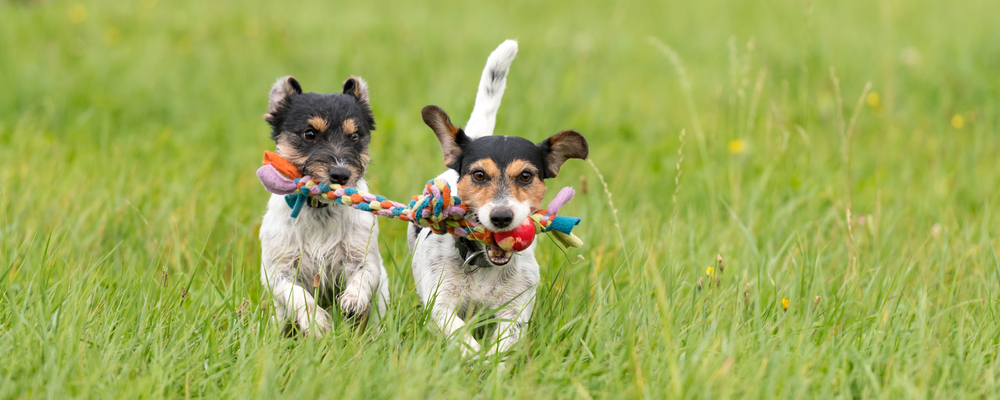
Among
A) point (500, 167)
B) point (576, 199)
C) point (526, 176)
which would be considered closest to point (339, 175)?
point (500, 167)

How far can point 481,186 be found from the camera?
10.7 feet

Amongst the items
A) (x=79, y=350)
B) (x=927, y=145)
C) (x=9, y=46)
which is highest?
(x=9, y=46)

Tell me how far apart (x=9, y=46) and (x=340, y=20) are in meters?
4.20

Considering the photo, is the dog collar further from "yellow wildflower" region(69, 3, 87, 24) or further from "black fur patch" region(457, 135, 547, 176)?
"yellow wildflower" region(69, 3, 87, 24)

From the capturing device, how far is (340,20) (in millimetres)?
11008

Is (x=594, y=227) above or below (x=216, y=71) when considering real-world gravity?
below

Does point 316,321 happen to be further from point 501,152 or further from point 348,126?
point 501,152

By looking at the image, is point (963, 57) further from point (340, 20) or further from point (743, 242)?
point (340, 20)

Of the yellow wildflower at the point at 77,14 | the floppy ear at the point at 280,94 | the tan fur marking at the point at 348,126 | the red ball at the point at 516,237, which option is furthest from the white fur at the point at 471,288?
the yellow wildflower at the point at 77,14

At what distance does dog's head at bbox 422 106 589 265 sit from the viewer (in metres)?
3.11

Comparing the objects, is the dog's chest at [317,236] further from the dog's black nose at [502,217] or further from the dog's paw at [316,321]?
the dog's black nose at [502,217]

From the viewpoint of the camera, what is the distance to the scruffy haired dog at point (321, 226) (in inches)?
138

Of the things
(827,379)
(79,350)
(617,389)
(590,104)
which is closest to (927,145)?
(590,104)

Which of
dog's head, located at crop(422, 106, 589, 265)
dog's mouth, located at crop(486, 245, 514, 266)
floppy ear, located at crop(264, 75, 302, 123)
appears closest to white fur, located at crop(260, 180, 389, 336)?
floppy ear, located at crop(264, 75, 302, 123)
